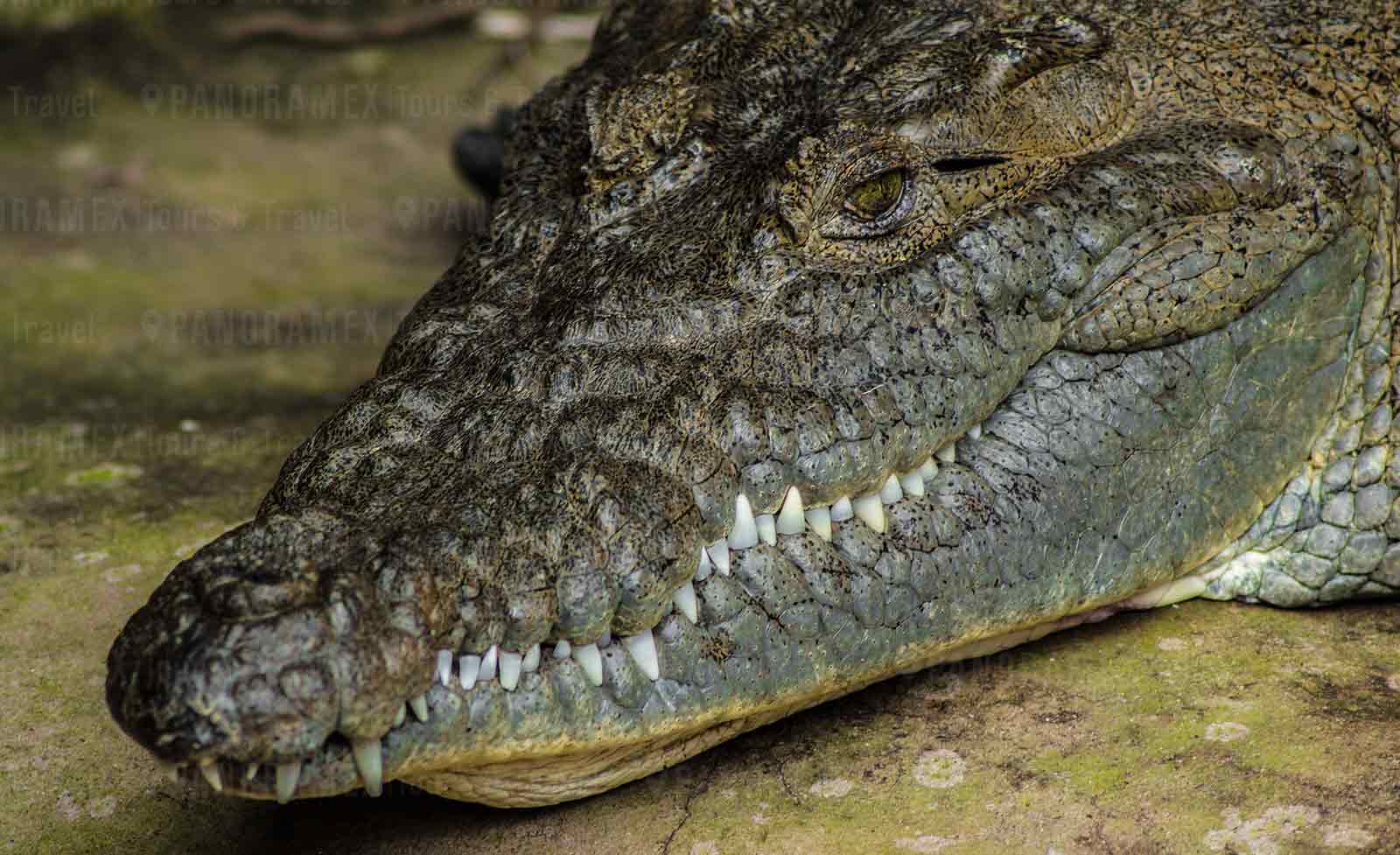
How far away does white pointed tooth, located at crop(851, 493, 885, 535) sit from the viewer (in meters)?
2.83

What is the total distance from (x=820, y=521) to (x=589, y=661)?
54 centimetres

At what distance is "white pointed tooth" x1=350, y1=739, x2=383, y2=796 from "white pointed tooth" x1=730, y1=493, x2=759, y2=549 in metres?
0.75

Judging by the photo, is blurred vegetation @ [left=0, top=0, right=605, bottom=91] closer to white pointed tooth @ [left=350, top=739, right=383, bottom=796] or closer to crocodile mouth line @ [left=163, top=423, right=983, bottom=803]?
crocodile mouth line @ [left=163, top=423, right=983, bottom=803]

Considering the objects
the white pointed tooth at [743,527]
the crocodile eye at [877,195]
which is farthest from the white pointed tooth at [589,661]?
the crocodile eye at [877,195]

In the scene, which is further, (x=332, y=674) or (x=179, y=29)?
(x=179, y=29)

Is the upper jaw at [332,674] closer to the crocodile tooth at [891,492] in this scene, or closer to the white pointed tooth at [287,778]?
the white pointed tooth at [287,778]

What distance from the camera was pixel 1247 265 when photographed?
10.6 ft

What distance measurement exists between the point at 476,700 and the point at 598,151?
1427 millimetres

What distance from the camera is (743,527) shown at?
271 cm

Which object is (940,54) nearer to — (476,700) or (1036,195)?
(1036,195)

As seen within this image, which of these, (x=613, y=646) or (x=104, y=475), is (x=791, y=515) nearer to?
(x=613, y=646)

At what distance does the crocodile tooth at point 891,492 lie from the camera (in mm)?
2855

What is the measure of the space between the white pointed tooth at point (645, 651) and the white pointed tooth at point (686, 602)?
0.25 ft

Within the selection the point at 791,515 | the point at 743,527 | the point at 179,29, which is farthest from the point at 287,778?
the point at 179,29
